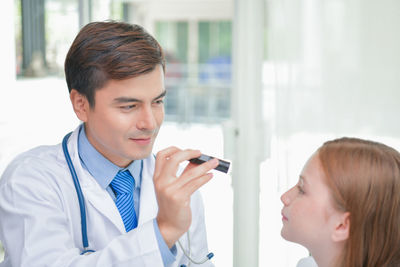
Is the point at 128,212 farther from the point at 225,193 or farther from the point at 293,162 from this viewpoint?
the point at 225,193

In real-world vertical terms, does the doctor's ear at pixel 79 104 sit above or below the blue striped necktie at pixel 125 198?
above

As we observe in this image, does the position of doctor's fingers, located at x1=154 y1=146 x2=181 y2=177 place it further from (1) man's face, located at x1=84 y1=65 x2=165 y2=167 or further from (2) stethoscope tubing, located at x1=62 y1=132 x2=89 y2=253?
(2) stethoscope tubing, located at x1=62 y1=132 x2=89 y2=253

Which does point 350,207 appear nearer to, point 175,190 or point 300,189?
Answer: point 300,189

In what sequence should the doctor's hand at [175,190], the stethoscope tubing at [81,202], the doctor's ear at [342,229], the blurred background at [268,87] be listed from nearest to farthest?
the doctor's hand at [175,190] < the doctor's ear at [342,229] < the stethoscope tubing at [81,202] < the blurred background at [268,87]

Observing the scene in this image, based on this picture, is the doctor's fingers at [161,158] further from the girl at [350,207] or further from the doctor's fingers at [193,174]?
the girl at [350,207]

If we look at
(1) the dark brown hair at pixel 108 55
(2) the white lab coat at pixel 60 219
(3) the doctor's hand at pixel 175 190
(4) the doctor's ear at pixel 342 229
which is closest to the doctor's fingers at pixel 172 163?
(3) the doctor's hand at pixel 175 190

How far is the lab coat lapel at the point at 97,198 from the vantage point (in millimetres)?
1272

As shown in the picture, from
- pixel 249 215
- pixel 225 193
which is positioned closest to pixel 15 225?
pixel 249 215

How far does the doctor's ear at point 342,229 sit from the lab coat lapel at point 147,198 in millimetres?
521

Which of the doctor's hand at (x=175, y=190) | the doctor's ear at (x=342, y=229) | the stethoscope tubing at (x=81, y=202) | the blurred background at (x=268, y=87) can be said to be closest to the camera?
the doctor's hand at (x=175, y=190)

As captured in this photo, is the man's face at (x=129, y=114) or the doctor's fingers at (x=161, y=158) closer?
the doctor's fingers at (x=161, y=158)

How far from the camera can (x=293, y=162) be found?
2104 mm

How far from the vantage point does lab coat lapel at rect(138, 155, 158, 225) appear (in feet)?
4.37

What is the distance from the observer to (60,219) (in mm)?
1189
